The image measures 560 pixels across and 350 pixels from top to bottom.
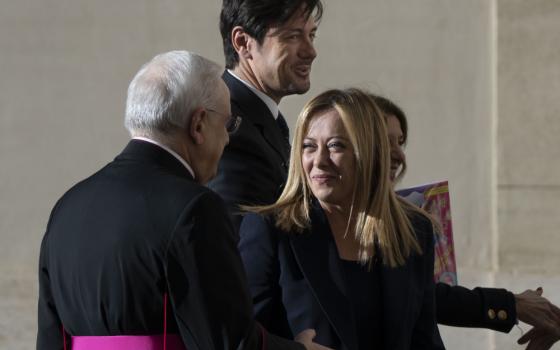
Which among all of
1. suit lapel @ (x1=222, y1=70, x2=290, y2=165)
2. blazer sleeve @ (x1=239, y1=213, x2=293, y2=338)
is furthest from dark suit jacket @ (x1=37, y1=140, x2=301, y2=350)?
suit lapel @ (x1=222, y1=70, x2=290, y2=165)

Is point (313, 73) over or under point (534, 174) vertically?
over

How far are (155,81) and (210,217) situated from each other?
0.34 meters

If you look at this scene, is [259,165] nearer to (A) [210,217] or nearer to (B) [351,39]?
(A) [210,217]

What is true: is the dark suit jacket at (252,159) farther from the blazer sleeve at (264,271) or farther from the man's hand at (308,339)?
the man's hand at (308,339)

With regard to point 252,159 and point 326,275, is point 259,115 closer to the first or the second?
point 252,159

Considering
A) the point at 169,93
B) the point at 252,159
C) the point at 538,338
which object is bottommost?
the point at 538,338

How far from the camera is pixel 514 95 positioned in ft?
22.6

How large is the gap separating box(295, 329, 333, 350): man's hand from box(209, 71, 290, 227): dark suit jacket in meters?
0.49

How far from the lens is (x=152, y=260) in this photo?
271 cm

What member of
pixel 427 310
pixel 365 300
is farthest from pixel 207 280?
pixel 427 310

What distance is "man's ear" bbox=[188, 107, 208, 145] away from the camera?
2.83 m

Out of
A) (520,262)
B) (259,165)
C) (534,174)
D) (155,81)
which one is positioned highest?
(155,81)

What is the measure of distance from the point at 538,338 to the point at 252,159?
40.2 inches

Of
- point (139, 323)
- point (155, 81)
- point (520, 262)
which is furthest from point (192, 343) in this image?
point (520, 262)
